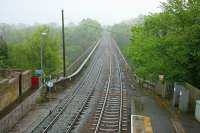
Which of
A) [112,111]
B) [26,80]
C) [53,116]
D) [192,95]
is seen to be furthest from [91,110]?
[26,80]

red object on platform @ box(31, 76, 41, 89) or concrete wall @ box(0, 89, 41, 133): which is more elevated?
red object on platform @ box(31, 76, 41, 89)

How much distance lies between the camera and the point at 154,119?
2502cm

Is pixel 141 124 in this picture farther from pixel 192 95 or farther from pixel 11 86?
pixel 11 86

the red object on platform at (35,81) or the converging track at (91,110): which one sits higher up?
the red object on platform at (35,81)

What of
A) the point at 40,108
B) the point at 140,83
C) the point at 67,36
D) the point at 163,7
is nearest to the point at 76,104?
the point at 40,108

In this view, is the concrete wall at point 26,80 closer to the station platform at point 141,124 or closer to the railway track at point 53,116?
the railway track at point 53,116

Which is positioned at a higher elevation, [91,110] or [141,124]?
[141,124]

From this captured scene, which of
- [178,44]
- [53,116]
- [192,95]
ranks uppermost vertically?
[178,44]

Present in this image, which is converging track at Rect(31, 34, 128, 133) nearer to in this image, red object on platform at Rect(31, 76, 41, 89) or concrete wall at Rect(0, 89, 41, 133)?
concrete wall at Rect(0, 89, 41, 133)

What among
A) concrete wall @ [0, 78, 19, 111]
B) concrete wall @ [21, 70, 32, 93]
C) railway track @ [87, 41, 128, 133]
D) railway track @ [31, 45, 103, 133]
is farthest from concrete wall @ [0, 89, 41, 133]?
railway track @ [87, 41, 128, 133]

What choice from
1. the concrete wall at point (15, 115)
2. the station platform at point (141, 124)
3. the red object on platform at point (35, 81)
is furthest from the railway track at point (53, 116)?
the station platform at point (141, 124)

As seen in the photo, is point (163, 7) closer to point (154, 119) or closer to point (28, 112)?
point (154, 119)

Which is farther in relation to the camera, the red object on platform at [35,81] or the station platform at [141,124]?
the red object on platform at [35,81]

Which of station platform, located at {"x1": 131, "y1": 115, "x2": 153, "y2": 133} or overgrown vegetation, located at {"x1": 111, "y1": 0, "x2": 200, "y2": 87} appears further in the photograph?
overgrown vegetation, located at {"x1": 111, "y1": 0, "x2": 200, "y2": 87}
